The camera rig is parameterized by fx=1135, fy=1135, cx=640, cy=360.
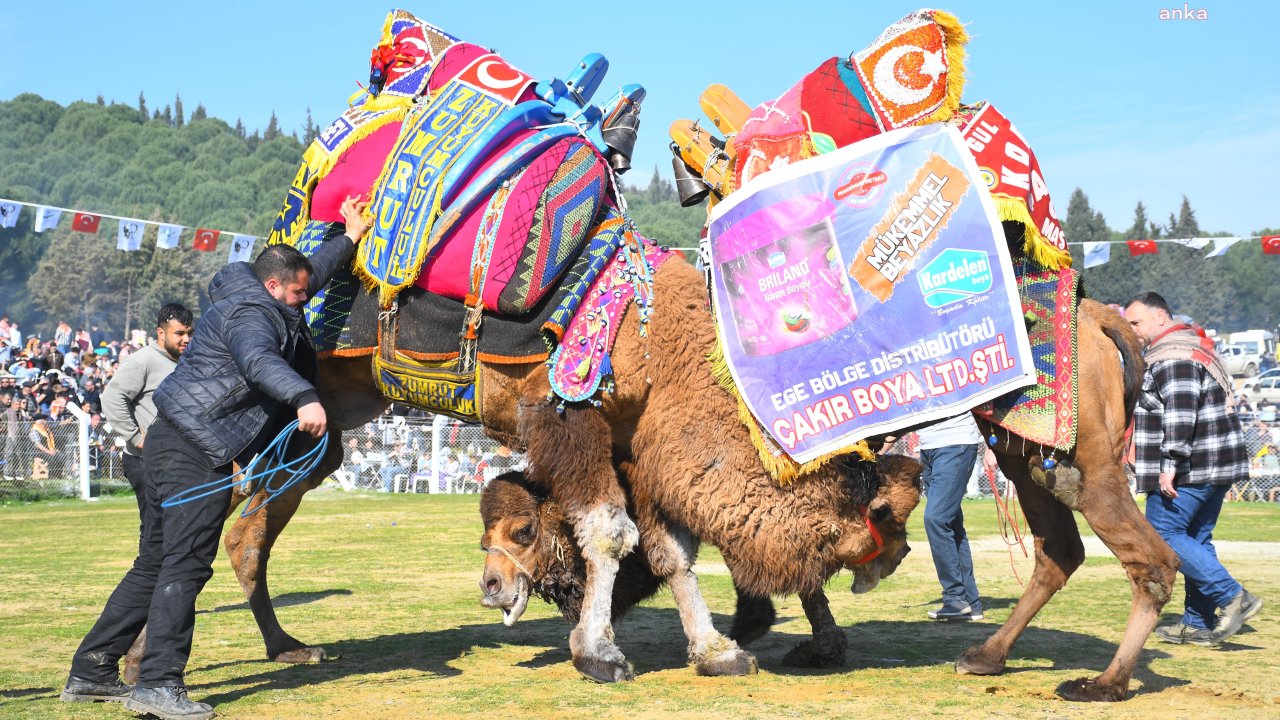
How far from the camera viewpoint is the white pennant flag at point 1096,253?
24.5 meters

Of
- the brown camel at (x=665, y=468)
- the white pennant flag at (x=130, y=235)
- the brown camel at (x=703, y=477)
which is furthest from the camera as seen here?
the white pennant flag at (x=130, y=235)

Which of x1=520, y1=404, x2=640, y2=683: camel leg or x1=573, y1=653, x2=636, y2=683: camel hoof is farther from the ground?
x1=520, y1=404, x2=640, y2=683: camel leg

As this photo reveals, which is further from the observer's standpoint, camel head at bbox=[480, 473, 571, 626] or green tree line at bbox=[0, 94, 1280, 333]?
green tree line at bbox=[0, 94, 1280, 333]

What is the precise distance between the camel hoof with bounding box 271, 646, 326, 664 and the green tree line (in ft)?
151

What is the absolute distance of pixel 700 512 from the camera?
20.2 feet

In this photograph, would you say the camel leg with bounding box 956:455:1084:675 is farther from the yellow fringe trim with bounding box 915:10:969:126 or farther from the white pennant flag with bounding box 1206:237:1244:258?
the white pennant flag with bounding box 1206:237:1244:258

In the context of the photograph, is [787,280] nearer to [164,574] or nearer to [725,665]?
[725,665]

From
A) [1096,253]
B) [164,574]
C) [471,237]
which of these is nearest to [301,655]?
[164,574]

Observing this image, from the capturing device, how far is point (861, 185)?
5914mm

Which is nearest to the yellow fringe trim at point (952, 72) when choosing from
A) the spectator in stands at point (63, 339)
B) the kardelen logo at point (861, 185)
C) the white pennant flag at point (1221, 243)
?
the kardelen logo at point (861, 185)

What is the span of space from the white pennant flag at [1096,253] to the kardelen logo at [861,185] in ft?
66.5

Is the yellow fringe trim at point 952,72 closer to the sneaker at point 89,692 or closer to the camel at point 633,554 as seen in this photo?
the camel at point 633,554

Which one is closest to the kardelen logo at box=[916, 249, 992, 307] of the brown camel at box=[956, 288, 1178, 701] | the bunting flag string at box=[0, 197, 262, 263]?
the brown camel at box=[956, 288, 1178, 701]

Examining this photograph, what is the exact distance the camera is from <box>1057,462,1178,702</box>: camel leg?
19.0 ft
